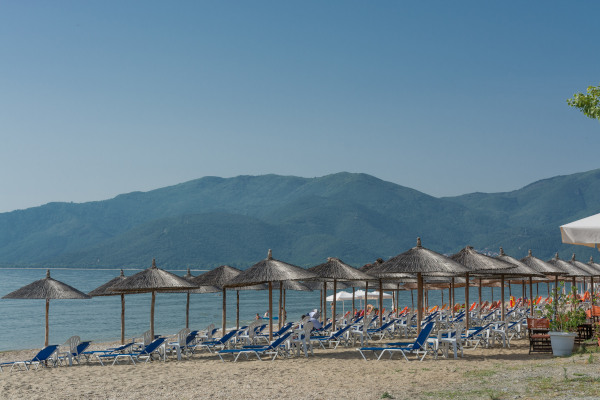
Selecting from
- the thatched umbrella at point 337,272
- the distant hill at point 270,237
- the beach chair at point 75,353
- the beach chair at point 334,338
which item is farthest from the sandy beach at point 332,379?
the distant hill at point 270,237

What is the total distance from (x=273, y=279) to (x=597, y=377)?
6.33m

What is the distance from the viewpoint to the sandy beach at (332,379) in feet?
24.5

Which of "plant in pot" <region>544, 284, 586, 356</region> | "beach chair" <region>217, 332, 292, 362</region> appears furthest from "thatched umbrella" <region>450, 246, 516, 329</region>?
"beach chair" <region>217, 332, 292, 362</region>

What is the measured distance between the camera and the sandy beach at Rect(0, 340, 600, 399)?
7.47 m

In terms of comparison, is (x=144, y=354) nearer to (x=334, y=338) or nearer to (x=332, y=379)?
(x=334, y=338)

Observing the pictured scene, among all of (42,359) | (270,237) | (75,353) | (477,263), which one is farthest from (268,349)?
(270,237)

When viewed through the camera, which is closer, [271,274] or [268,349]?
[268,349]

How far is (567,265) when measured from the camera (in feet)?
61.2

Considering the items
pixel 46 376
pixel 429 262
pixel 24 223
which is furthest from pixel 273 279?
pixel 24 223

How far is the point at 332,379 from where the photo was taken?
906 cm

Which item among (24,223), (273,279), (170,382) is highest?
(24,223)

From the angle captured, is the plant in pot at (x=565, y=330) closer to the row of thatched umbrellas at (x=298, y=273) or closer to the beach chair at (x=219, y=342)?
the row of thatched umbrellas at (x=298, y=273)

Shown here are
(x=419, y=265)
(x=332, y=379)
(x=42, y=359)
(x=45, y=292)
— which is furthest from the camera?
(x=45, y=292)

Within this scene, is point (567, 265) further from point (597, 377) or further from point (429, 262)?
point (597, 377)
